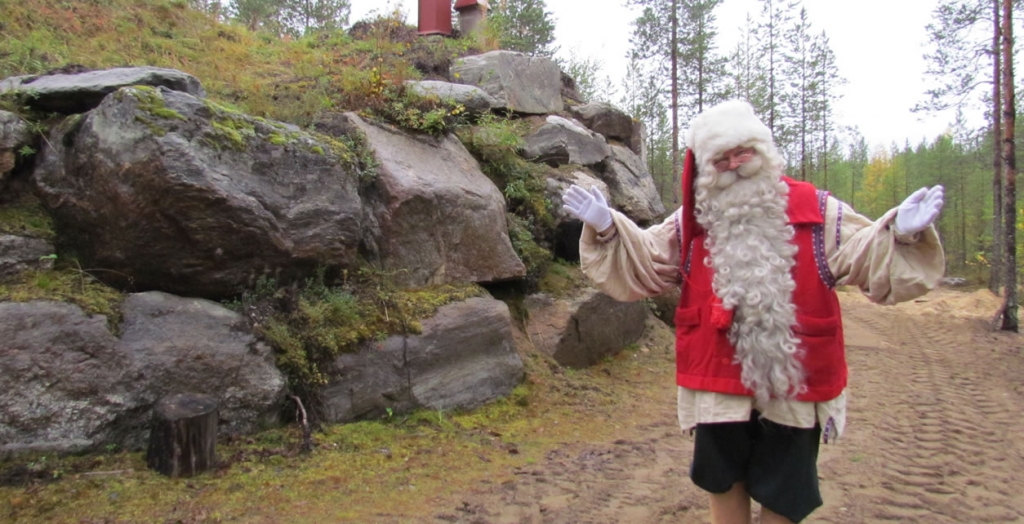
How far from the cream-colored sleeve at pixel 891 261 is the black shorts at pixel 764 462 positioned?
55cm

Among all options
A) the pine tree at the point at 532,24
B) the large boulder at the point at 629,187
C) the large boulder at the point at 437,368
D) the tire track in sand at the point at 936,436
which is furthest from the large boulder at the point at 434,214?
the pine tree at the point at 532,24

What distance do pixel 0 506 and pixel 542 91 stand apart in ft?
25.3

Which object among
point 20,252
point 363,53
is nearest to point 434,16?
point 363,53

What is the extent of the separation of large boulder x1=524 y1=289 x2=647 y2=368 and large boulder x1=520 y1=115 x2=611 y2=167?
83.5 inches

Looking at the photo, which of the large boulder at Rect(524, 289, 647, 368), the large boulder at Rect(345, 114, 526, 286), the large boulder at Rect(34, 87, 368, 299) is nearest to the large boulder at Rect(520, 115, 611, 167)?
the large boulder at Rect(345, 114, 526, 286)

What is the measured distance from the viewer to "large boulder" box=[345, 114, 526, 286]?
538 centimetres

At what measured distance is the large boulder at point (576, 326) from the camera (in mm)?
6363

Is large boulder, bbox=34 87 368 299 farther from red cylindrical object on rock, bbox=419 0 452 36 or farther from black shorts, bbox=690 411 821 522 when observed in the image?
red cylindrical object on rock, bbox=419 0 452 36

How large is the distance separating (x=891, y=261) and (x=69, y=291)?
170 inches

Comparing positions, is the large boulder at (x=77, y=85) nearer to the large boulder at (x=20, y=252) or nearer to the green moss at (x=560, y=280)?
the large boulder at (x=20, y=252)

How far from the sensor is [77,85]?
14.7 feet

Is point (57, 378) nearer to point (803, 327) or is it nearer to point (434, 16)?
point (803, 327)

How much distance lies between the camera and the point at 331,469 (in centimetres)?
385

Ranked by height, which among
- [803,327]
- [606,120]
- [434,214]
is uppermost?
[606,120]
